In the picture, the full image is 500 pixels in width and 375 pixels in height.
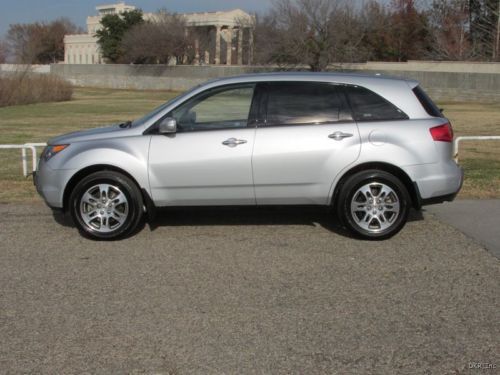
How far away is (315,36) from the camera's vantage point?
55.4 metres

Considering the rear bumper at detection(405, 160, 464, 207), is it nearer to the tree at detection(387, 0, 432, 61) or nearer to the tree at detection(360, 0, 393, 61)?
the tree at detection(360, 0, 393, 61)

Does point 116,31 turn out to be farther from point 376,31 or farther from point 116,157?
point 116,157

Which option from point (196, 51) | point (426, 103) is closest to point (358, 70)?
point (196, 51)

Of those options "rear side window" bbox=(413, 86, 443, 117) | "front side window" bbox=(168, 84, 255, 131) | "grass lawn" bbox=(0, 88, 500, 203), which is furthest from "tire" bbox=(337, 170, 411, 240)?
"grass lawn" bbox=(0, 88, 500, 203)

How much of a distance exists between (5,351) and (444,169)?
15.0 ft

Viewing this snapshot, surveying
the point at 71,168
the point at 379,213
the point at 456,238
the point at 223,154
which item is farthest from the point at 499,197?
the point at 71,168

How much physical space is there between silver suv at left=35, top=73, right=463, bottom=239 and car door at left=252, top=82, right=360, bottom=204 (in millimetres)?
10

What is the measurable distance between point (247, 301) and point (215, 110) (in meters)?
2.55

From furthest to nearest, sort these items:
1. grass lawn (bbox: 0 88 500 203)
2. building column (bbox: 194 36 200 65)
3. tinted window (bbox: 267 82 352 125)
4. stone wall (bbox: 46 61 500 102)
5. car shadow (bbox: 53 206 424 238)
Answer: building column (bbox: 194 36 200 65) → stone wall (bbox: 46 61 500 102) → grass lawn (bbox: 0 88 500 203) → car shadow (bbox: 53 206 424 238) → tinted window (bbox: 267 82 352 125)

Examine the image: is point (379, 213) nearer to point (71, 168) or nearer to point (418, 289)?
point (418, 289)

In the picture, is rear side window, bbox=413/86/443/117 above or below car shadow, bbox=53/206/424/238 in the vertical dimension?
above

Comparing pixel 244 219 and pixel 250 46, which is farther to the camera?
pixel 250 46

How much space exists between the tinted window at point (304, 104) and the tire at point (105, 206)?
5.50 feet

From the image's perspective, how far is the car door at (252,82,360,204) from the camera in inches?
254
